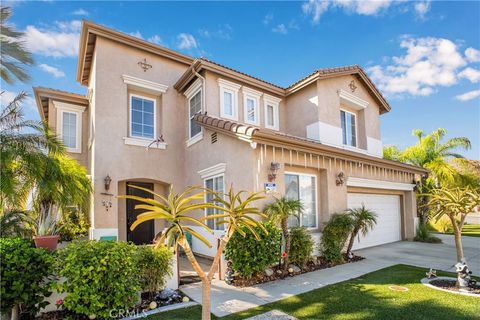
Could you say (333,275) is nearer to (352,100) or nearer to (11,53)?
(352,100)

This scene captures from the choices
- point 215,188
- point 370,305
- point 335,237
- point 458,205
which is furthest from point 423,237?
point 215,188

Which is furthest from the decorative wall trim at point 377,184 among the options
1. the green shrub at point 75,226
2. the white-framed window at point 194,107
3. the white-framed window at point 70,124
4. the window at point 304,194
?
the white-framed window at point 70,124

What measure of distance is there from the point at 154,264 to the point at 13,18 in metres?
9.55

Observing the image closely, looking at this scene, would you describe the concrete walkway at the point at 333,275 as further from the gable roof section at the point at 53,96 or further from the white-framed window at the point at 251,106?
the gable roof section at the point at 53,96

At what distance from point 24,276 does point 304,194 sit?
8354mm

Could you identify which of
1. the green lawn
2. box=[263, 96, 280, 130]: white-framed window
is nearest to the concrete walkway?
the green lawn

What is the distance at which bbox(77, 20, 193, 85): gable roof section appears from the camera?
37.3 ft

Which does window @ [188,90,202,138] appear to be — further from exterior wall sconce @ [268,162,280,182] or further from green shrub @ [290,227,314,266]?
green shrub @ [290,227,314,266]

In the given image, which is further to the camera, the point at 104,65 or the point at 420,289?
the point at 104,65

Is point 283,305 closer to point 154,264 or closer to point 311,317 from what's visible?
point 311,317

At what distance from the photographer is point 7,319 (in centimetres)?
539

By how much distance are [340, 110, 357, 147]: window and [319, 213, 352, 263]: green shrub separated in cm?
560

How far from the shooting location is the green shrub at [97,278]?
518 centimetres

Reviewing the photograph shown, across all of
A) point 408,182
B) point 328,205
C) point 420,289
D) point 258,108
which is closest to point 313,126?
point 258,108
